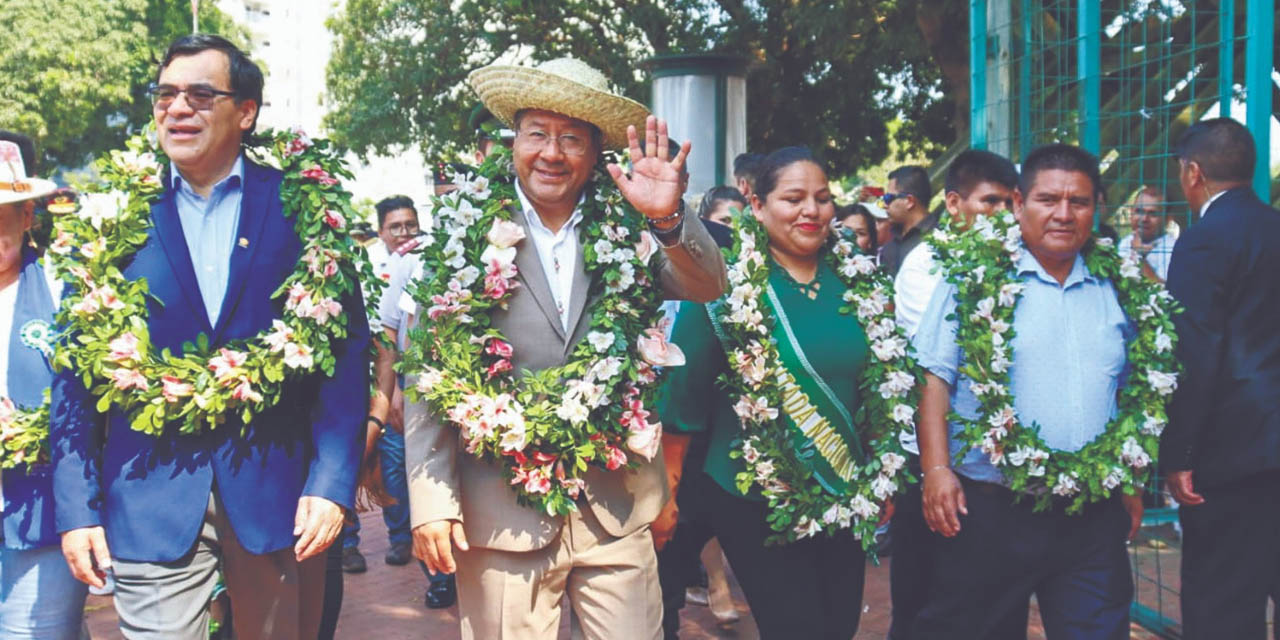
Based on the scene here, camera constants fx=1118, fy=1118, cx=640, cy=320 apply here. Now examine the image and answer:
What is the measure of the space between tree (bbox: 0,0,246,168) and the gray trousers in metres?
22.5

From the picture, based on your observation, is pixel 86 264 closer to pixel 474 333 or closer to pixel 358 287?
pixel 358 287

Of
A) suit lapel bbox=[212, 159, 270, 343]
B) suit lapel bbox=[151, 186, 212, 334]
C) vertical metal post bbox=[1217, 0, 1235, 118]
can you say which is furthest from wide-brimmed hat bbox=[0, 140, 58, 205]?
vertical metal post bbox=[1217, 0, 1235, 118]

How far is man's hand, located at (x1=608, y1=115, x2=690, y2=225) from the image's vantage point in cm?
318

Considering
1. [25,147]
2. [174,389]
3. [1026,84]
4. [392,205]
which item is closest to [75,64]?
[392,205]

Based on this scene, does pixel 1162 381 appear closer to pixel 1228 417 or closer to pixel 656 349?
pixel 1228 417

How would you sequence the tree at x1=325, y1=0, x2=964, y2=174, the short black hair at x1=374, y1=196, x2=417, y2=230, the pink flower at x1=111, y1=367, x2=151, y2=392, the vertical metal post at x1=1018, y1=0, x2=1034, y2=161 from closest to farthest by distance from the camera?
the pink flower at x1=111, y1=367, x2=151, y2=392
the vertical metal post at x1=1018, y1=0, x2=1034, y2=161
the short black hair at x1=374, y1=196, x2=417, y2=230
the tree at x1=325, y1=0, x2=964, y2=174

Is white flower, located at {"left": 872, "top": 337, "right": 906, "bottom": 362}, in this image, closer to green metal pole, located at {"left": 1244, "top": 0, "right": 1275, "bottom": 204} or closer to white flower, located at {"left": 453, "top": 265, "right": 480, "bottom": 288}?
white flower, located at {"left": 453, "top": 265, "right": 480, "bottom": 288}

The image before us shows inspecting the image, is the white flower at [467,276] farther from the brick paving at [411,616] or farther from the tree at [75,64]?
the tree at [75,64]

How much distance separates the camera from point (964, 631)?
3.98 metres

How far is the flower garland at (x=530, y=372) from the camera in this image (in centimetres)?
323

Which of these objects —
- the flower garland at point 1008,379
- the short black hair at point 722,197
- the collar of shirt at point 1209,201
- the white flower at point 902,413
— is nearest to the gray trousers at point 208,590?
the white flower at point 902,413

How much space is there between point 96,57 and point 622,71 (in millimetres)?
14222

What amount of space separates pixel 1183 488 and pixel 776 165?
204 centimetres

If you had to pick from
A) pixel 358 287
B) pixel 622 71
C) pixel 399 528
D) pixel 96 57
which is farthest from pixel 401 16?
pixel 358 287
